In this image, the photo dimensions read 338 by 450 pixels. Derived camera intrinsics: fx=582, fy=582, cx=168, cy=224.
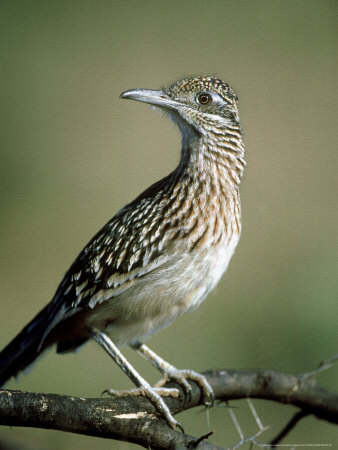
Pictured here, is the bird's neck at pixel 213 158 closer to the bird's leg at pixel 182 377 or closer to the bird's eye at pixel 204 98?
the bird's eye at pixel 204 98

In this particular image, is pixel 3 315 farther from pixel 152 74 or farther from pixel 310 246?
pixel 310 246

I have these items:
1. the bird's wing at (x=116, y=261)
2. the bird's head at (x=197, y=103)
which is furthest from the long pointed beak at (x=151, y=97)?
the bird's wing at (x=116, y=261)

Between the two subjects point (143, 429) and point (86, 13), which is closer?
point (143, 429)

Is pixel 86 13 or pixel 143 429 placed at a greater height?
pixel 86 13

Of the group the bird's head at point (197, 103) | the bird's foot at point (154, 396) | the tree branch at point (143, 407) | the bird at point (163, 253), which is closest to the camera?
the tree branch at point (143, 407)

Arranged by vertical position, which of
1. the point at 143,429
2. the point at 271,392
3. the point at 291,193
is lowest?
the point at 271,392

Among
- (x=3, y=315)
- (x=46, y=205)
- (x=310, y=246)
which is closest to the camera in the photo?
(x=3, y=315)

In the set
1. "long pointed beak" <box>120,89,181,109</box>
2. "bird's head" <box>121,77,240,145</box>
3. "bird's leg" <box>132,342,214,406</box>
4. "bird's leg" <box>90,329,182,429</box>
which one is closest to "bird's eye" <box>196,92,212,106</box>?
"bird's head" <box>121,77,240,145</box>

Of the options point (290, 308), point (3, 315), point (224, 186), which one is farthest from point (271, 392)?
point (3, 315)

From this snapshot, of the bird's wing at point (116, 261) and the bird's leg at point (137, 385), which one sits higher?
the bird's wing at point (116, 261)
